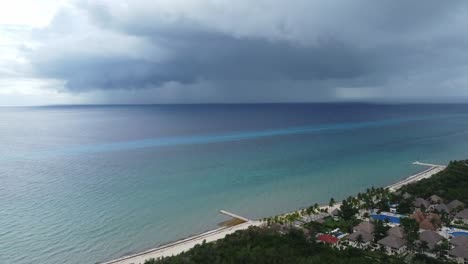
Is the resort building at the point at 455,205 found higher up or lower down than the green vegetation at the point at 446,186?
lower down

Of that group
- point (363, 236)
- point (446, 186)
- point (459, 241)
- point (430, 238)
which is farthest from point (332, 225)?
point (446, 186)

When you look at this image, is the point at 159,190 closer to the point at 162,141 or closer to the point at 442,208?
the point at 442,208

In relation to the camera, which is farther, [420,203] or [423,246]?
[420,203]

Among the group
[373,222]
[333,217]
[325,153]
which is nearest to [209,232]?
[333,217]

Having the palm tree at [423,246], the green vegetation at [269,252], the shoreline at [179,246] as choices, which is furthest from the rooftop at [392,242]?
the shoreline at [179,246]

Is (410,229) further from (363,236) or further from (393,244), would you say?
(363,236)

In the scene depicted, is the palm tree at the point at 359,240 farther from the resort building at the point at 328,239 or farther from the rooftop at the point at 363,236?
the resort building at the point at 328,239
